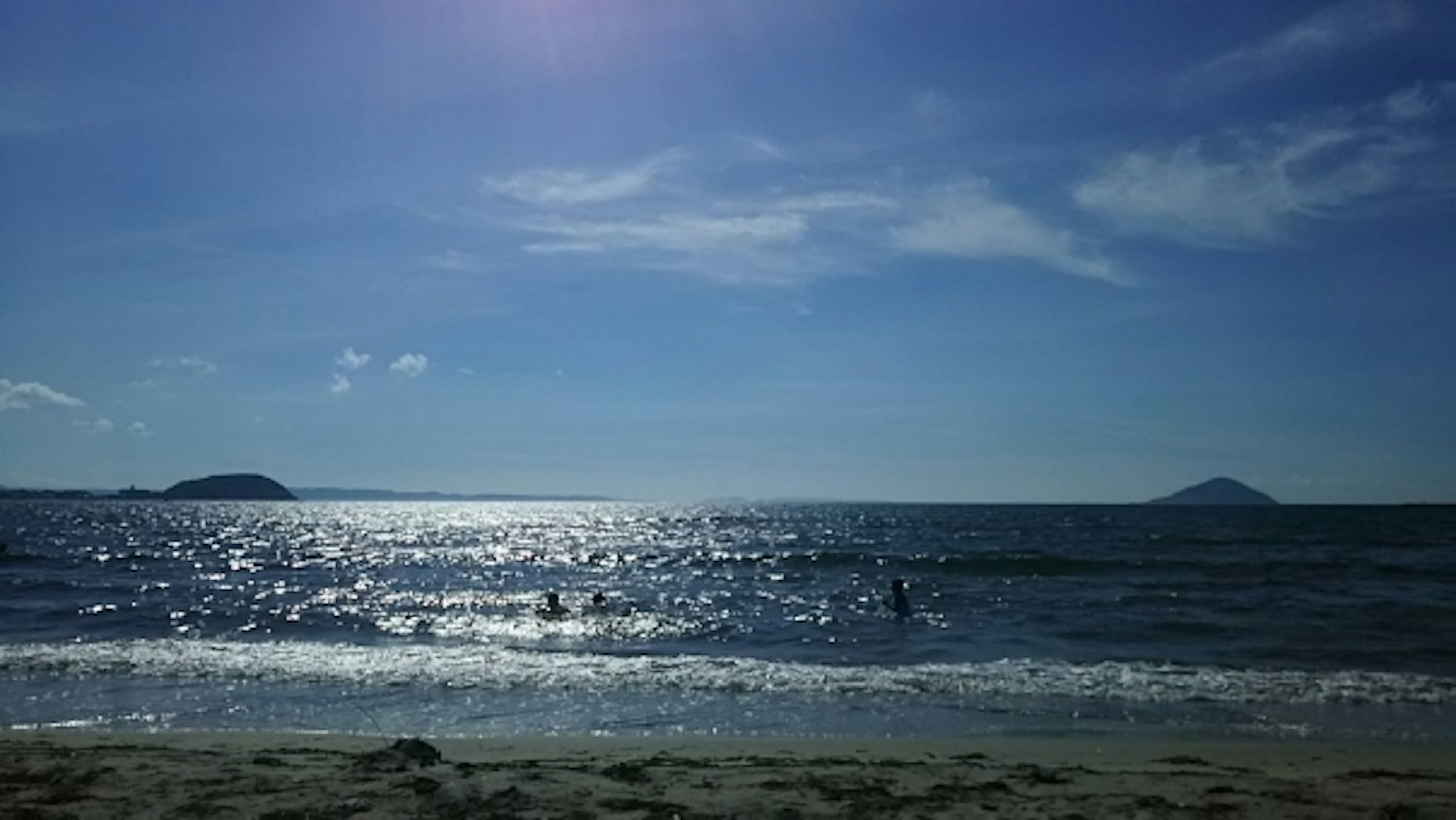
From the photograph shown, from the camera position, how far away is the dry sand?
8.22 meters

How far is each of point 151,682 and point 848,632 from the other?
13.6 metres

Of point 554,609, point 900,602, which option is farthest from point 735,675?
point 554,609

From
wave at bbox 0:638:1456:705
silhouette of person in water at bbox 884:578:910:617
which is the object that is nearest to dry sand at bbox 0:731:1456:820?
wave at bbox 0:638:1456:705

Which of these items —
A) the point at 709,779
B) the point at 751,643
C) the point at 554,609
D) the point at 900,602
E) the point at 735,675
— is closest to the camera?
the point at 709,779

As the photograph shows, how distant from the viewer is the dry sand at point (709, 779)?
8219mm

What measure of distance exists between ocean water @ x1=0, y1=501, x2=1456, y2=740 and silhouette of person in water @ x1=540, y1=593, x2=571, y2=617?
0.40m

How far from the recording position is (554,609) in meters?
29.0

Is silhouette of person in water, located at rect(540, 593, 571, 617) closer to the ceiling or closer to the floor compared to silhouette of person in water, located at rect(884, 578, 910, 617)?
closer to the floor

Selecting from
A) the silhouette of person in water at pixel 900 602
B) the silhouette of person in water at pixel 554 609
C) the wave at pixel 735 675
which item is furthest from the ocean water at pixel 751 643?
the silhouette of person in water at pixel 900 602

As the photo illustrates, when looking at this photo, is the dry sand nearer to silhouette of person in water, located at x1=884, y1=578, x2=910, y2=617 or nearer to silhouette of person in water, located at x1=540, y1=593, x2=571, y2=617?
silhouette of person in water, located at x1=884, y1=578, x2=910, y2=617

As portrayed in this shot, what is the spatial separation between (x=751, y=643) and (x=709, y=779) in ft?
40.6

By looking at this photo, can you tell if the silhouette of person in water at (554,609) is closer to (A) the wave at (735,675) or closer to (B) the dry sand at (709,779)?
(A) the wave at (735,675)

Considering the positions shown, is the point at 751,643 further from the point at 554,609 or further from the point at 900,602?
the point at 554,609

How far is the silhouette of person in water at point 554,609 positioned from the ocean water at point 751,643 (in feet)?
1.30
